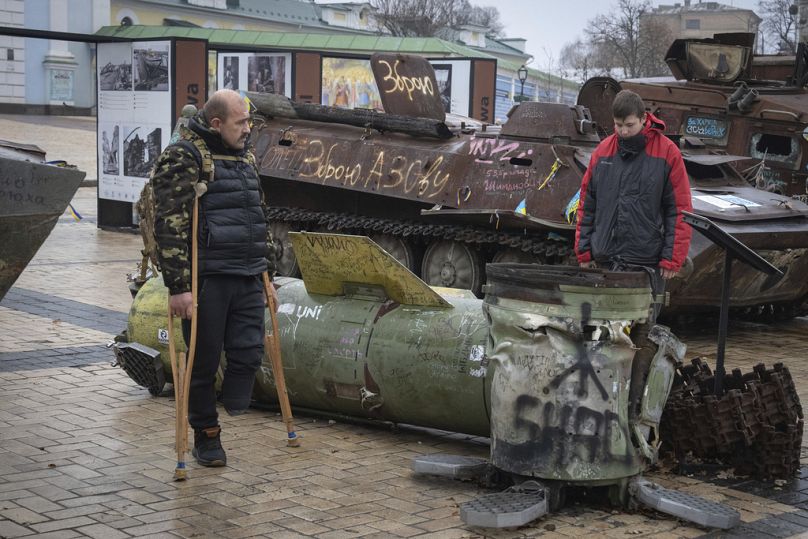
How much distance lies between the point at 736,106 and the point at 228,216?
9.41 metres

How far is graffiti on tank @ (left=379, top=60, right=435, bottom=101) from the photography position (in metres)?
13.1

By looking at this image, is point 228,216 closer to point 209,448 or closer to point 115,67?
point 209,448

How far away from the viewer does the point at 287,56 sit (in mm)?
18531

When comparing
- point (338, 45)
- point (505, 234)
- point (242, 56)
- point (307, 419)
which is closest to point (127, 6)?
point (338, 45)

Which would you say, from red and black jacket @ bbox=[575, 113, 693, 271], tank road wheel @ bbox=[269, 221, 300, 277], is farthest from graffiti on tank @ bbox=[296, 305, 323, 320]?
tank road wheel @ bbox=[269, 221, 300, 277]

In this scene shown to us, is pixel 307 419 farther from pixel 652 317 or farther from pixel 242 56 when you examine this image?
pixel 242 56

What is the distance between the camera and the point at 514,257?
11.8 metres

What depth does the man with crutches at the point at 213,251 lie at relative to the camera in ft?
19.3

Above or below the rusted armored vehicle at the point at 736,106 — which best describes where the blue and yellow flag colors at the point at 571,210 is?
below

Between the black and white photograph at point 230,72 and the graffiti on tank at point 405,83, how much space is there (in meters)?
6.15

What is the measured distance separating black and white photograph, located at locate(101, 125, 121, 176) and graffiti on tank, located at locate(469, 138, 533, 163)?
709 centimetres

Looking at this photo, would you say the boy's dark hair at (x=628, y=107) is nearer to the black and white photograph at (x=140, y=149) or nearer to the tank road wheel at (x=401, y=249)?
the tank road wheel at (x=401, y=249)

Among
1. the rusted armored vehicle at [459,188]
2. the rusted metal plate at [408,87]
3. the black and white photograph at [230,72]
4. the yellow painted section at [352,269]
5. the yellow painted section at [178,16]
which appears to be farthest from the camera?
the yellow painted section at [178,16]

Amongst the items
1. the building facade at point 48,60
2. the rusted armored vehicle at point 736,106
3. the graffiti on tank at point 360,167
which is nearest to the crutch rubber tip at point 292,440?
the graffiti on tank at point 360,167
